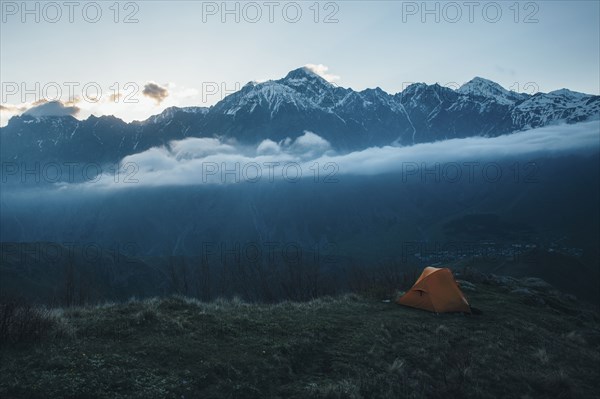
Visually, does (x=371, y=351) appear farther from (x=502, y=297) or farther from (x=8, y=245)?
(x=8, y=245)

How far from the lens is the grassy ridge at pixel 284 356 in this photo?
42.2 ft

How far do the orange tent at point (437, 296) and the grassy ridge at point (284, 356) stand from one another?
10.8 ft

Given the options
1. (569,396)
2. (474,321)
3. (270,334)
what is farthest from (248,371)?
(474,321)

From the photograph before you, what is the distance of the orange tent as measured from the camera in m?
29.7

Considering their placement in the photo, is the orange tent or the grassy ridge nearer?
the grassy ridge

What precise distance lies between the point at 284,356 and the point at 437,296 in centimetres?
1738

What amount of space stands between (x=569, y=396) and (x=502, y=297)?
77.9ft

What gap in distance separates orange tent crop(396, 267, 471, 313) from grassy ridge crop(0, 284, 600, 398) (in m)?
3.30

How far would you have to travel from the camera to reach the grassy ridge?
507 inches

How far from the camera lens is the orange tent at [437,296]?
29688mm

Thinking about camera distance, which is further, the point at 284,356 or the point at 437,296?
the point at 437,296

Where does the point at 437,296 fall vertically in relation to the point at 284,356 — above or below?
below

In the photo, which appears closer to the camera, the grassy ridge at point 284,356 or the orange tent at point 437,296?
the grassy ridge at point 284,356

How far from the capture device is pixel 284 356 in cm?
1648
